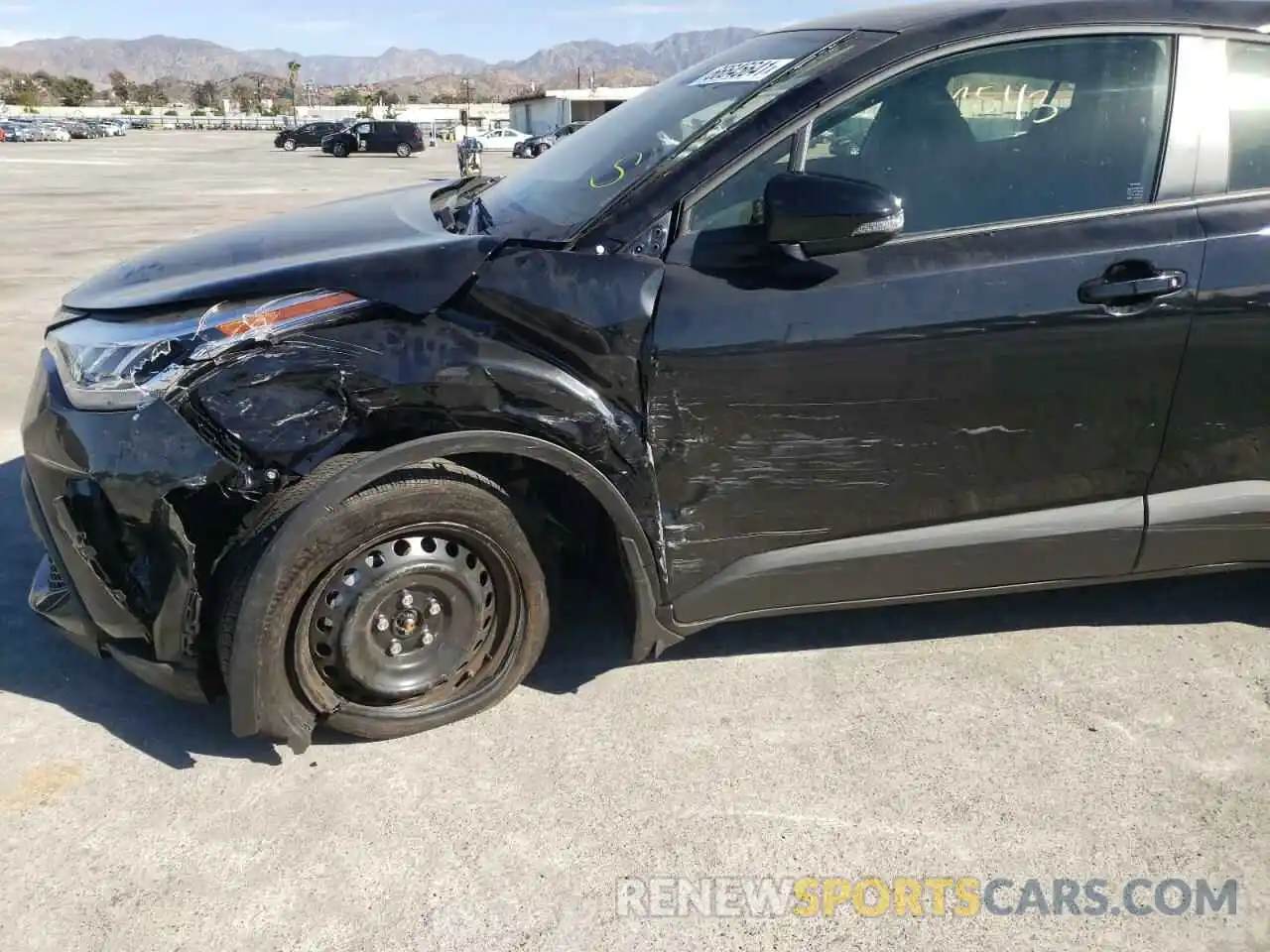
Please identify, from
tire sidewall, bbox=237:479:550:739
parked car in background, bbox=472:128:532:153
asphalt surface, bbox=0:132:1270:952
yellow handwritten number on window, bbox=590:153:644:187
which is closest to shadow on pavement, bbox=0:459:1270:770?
asphalt surface, bbox=0:132:1270:952

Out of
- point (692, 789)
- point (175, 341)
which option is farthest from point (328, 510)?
point (692, 789)

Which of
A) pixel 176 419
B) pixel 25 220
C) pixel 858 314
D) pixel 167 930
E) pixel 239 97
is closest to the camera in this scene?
pixel 167 930

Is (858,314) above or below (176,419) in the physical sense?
above

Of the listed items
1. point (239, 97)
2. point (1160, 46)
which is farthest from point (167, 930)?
point (239, 97)

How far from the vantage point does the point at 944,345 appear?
8.17 feet

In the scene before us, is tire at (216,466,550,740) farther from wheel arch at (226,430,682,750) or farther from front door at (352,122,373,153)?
front door at (352,122,373,153)

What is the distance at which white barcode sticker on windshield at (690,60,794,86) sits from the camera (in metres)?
2.72

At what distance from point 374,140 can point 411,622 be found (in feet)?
149

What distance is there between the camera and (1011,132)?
2.65 meters

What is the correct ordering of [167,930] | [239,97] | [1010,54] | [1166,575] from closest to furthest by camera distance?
[167,930], [1010,54], [1166,575], [239,97]

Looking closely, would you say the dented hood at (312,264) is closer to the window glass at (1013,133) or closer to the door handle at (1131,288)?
the window glass at (1013,133)

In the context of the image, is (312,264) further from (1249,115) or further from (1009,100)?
(1249,115)

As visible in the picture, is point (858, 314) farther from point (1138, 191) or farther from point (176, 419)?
point (176, 419)

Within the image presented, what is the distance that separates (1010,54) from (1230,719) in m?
1.95
